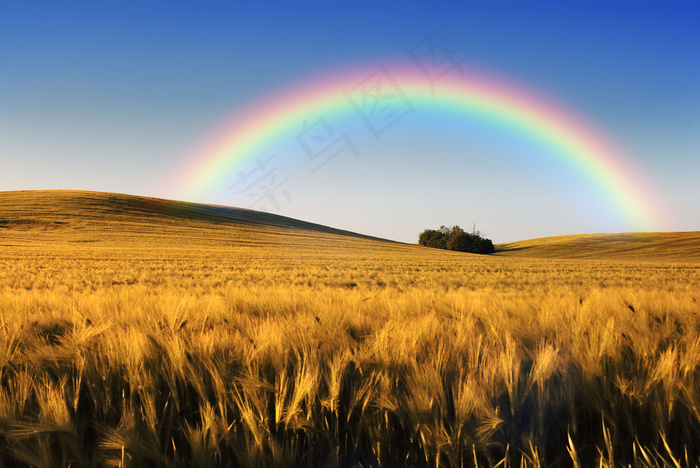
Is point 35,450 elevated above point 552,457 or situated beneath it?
elevated above

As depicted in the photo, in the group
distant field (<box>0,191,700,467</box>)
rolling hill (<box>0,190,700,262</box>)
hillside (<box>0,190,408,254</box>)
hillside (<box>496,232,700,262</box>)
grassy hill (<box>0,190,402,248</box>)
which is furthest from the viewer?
hillside (<box>496,232,700,262</box>)

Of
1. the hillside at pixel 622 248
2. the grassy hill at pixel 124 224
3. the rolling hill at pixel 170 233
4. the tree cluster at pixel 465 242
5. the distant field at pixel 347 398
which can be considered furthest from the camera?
the tree cluster at pixel 465 242

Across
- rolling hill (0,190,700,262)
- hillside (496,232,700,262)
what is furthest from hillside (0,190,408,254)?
hillside (496,232,700,262)

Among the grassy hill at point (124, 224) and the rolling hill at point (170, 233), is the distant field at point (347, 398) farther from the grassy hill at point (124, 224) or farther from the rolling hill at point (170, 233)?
the grassy hill at point (124, 224)

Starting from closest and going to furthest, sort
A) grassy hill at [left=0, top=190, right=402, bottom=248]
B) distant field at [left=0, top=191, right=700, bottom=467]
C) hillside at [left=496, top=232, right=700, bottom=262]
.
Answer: distant field at [left=0, top=191, right=700, bottom=467] → grassy hill at [left=0, top=190, right=402, bottom=248] → hillside at [left=496, top=232, right=700, bottom=262]

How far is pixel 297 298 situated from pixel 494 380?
2515 millimetres

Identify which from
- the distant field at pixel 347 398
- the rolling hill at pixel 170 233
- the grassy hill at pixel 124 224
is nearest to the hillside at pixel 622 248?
the rolling hill at pixel 170 233

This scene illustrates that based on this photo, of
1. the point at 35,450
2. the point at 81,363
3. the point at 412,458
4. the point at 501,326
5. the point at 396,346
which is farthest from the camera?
the point at 501,326

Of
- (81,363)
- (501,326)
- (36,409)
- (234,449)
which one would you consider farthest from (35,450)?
(501,326)

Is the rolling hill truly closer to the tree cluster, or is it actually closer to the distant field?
the tree cluster

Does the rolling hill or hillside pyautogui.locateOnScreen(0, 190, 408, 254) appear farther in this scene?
the rolling hill

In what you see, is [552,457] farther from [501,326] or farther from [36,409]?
[36,409]

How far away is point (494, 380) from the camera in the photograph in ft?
4.80

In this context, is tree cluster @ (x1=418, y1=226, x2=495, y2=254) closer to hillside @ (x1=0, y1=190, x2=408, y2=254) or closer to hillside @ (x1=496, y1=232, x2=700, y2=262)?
hillside @ (x1=496, y1=232, x2=700, y2=262)
